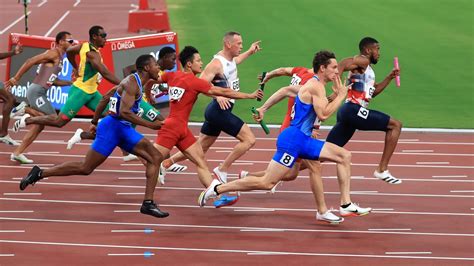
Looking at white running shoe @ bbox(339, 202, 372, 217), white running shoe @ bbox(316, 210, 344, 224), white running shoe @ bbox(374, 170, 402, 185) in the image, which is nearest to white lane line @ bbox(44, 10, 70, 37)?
white running shoe @ bbox(374, 170, 402, 185)

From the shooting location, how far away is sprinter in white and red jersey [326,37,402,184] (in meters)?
13.4

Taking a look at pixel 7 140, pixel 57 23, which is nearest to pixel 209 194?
pixel 7 140

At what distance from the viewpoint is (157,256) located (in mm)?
10844

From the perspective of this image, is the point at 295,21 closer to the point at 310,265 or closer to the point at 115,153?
the point at 115,153

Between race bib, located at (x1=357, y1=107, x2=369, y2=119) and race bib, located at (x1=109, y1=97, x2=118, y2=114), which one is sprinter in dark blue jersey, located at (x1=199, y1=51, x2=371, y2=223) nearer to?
race bib, located at (x1=357, y1=107, x2=369, y2=119)

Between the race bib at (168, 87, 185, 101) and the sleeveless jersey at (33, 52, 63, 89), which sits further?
the sleeveless jersey at (33, 52, 63, 89)

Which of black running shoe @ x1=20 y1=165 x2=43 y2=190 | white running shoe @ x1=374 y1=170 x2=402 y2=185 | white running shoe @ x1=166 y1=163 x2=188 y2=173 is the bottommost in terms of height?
white running shoe @ x1=166 y1=163 x2=188 y2=173

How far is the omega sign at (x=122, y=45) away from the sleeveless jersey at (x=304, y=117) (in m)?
7.75

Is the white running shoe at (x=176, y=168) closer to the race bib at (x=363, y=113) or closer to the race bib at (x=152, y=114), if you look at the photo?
the race bib at (x=152, y=114)

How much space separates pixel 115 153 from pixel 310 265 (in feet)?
20.0

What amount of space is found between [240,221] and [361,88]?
2.71m

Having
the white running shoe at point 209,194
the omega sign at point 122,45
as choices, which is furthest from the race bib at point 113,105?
the omega sign at point 122,45

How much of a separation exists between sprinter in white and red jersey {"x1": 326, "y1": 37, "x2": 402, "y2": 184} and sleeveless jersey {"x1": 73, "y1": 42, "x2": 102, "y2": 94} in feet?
12.0

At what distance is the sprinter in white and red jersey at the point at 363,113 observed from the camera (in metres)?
13.4
